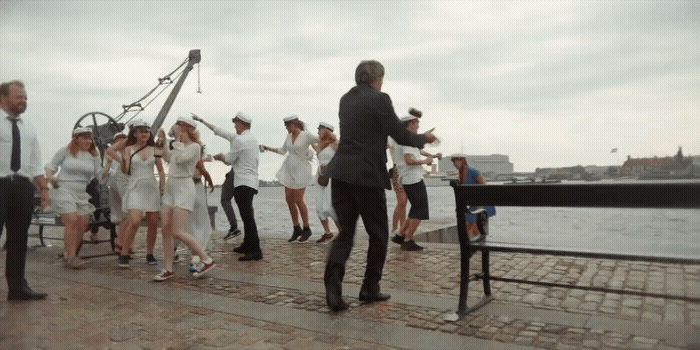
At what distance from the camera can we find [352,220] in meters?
4.48

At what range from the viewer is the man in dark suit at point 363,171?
430 centimetres

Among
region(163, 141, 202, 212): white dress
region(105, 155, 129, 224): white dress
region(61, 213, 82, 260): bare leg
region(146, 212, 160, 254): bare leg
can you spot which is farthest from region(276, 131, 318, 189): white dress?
region(61, 213, 82, 260): bare leg

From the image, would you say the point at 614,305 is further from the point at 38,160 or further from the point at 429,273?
the point at 38,160

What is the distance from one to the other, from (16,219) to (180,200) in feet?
5.08

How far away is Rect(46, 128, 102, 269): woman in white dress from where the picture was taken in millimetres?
6735

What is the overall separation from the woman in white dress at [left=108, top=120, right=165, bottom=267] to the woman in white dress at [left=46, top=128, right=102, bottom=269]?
63 centimetres

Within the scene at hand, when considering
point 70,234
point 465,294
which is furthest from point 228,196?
point 465,294

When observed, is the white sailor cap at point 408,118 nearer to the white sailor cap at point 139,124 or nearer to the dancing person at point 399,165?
the dancing person at point 399,165

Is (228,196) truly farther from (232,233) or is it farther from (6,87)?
(6,87)

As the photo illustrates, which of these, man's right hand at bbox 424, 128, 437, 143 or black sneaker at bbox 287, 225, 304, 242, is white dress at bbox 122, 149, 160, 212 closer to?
black sneaker at bbox 287, 225, 304, 242

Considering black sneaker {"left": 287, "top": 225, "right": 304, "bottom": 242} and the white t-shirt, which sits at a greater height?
the white t-shirt

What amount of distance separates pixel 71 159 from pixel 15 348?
4134 millimetres

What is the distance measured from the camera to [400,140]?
4.32m

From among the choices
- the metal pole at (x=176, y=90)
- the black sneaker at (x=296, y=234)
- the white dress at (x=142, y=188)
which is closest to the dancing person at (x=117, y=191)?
the white dress at (x=142, y=188)
